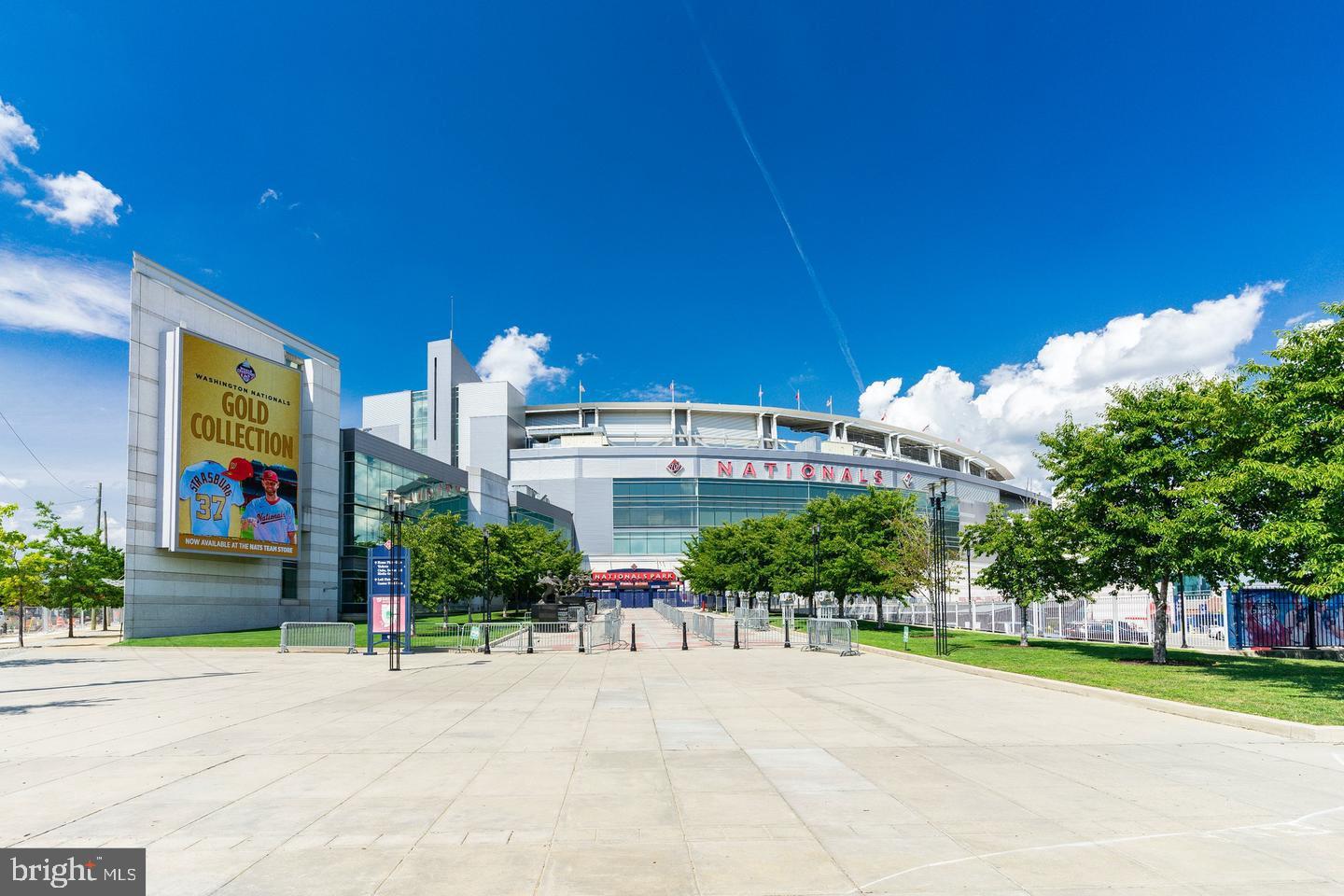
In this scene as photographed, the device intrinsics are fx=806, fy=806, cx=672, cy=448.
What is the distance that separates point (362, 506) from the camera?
5681 centimetres

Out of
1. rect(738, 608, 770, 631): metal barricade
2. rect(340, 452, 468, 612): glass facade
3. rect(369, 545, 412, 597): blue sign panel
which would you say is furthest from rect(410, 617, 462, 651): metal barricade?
rect(340, 452, 468, 612): glass facade

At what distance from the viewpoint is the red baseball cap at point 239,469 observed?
44.4 m

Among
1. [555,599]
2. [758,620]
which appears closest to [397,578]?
[758,620]

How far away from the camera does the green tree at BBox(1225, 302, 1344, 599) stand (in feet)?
50.4

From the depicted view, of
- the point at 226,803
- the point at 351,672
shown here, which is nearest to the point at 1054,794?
the point at 226,803

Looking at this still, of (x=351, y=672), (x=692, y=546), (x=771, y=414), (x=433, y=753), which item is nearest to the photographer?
(x=433, y=753)

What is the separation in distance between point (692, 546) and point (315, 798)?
8224 centimetres

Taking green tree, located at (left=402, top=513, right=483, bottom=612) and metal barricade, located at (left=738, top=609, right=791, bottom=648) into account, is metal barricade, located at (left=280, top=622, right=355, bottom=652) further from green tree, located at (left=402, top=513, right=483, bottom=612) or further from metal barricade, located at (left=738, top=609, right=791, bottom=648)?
metal barricade, located at (left=738, top=609, right=791, bottom=648)

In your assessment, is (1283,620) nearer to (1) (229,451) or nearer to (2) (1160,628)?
(2) (1160,628)

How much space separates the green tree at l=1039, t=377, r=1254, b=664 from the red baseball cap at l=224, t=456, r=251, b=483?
135 ft

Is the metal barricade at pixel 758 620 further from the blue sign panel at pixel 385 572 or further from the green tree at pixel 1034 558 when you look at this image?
the blue sign panel at pixel 385 572

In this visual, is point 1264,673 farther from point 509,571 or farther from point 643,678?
point 509,571

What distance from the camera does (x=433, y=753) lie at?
1103 cm

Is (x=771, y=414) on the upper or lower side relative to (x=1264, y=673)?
upper
